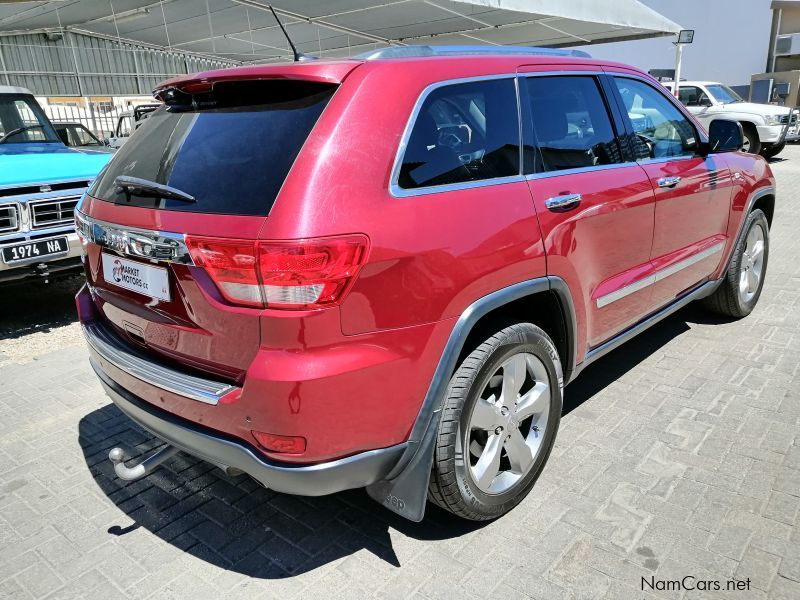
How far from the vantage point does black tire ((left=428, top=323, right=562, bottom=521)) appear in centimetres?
222

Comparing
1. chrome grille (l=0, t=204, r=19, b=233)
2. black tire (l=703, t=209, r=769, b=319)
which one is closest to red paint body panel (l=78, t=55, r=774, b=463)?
black tire (l=703, t=209, r=769, b=319)

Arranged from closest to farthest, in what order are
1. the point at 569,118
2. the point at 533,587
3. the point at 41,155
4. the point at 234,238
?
the point at 234,238 < the point at 533,587 < the point at 569,118 < the point at 41,155

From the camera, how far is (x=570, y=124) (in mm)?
2889

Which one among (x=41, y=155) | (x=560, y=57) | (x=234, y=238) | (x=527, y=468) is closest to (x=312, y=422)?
(x=234, y=238)

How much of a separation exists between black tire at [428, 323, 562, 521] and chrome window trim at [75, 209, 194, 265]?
3.40ft

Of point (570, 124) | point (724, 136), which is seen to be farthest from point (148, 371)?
point (724, 136)

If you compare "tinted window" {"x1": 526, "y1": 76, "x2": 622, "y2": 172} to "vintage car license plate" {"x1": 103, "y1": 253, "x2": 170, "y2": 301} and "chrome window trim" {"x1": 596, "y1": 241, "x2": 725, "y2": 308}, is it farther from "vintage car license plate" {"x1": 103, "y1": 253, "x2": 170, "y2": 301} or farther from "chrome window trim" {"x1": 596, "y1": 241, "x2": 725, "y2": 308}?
"vintage car license plate" {"x1": 103, "y1": 253, "x2": 170, "y2": 301}

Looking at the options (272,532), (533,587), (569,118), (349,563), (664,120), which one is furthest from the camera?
(664,120)

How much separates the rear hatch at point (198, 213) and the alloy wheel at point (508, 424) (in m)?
0.99

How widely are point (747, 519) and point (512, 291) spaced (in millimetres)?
1376

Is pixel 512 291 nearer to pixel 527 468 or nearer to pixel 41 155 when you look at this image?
pixel 527 468

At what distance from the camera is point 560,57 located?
296 centimetres

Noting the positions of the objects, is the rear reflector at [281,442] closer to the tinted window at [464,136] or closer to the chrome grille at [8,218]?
the tinted window at [464,136]

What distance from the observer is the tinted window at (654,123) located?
3.36 metres
